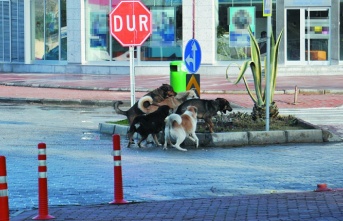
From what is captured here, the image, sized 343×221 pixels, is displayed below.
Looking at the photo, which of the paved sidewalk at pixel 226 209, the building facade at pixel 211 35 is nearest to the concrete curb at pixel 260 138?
the paved sidewalk at pixel 226 209

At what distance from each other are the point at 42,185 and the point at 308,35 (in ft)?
104

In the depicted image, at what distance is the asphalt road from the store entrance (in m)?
22.1

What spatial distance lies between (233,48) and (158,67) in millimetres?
3399

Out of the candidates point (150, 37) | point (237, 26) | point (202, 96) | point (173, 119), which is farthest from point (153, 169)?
point (150, 37)

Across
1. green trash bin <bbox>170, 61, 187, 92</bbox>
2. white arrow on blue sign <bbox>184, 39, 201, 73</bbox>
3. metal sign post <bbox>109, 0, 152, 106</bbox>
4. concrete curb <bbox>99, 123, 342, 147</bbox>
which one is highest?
metal sign post <bbox>109, 0, 152, 106</bbox>

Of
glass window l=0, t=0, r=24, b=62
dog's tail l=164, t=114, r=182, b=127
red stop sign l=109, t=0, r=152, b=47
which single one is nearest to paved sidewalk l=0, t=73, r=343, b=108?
red stop sign l=109, t=0, r=152, b=47

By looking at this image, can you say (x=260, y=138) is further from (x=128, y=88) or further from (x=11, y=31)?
(x=11, y=31)

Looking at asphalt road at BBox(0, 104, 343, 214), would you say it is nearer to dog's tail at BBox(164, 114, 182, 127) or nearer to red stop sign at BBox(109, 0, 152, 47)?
dog's tail at BBox(164, 114, 182, 127)

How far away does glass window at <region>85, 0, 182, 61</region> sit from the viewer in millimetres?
40625

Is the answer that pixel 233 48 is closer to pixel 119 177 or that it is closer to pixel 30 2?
pixel 30 2

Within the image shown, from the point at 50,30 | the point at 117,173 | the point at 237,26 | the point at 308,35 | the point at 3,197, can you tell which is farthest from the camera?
the point at 50,30

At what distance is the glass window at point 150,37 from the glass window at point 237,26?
73.1 inches

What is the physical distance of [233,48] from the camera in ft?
132

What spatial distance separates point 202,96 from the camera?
2852cm
